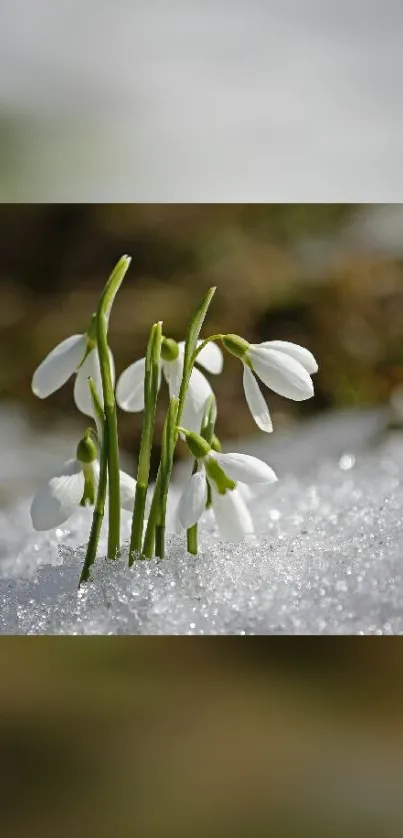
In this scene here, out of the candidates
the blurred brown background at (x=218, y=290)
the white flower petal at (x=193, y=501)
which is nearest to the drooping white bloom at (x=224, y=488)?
the white flower petal at (x=193, y=501)

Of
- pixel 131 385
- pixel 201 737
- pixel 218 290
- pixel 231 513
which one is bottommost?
pixel 201 737

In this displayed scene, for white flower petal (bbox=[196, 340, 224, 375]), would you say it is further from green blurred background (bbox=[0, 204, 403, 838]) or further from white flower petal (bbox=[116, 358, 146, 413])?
green blurred background (bbox=[0, 204, 403, 838])

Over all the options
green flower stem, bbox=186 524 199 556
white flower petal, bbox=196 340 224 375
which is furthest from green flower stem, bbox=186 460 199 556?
white flower petal, bbox=196 340 224 375

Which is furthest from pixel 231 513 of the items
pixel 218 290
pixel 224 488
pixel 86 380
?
pixel 218 290

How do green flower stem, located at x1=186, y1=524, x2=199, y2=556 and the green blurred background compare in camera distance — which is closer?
the green blurred background

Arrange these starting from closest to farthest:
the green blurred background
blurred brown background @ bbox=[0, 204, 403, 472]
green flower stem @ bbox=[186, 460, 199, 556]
→ the green blurred background
green flower stem @ bbox=[186, 460, 199, 556]
blurred brown background @ bbox=[0, 204, 403, 472]

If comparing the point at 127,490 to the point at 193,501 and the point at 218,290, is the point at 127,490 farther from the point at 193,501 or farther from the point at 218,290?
the point at 218,290
